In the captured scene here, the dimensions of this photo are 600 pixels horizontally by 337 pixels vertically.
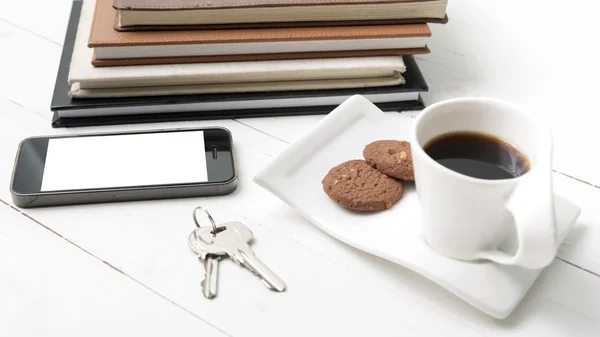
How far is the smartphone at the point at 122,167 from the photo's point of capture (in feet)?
2.37

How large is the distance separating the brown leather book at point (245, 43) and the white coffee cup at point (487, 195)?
0.71ft

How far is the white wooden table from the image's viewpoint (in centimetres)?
62

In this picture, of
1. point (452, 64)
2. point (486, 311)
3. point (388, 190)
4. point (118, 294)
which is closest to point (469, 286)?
point (486, 311)

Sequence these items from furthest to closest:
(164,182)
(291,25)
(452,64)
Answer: (452,64), (291,25), (164,182)

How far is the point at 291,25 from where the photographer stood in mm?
835

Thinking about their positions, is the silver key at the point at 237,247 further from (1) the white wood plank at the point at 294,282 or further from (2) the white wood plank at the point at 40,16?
(2) the white wood plank at the point at 40,16

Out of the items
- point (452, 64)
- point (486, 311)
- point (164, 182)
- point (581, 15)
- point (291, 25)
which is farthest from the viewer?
point (581, 15)

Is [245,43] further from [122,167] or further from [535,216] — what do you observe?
[535,216]

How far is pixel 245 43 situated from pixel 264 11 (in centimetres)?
4

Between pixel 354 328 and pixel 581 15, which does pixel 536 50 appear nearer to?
pixel 581 15

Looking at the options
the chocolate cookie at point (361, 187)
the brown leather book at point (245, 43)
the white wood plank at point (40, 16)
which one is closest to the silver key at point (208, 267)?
the chocolate cookie at point (361, 187)

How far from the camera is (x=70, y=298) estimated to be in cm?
64

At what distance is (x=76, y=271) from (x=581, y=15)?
0.78 meters

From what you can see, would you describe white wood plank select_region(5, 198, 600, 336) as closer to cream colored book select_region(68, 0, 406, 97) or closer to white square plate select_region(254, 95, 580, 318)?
white square plate select_region(254, 95, 580, 318)
